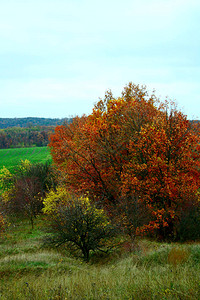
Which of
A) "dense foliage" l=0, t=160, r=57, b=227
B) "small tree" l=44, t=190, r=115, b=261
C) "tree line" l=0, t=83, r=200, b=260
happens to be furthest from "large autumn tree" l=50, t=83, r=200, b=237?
"dense foliage" l=0, t=160, r=57, b=227

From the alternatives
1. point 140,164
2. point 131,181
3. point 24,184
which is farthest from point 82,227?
point 24,184

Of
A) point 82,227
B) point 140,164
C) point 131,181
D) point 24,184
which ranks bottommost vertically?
point 24,184

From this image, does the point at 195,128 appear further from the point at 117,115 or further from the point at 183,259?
the point at 183,259

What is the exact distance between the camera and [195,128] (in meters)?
23.6

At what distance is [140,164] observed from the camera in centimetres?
2114

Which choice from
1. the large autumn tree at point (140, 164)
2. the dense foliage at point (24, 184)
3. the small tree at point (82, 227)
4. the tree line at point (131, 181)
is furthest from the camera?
the dense foliage at point (24, 184)

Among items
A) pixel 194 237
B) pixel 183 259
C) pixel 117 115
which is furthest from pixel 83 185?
pixel 183 259

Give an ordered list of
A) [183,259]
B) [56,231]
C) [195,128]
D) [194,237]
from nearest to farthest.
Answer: [183,259] → [56,231] → [194,237] → [195,128]

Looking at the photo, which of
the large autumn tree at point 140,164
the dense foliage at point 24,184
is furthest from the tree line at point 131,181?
the dense foliage at point 24,184

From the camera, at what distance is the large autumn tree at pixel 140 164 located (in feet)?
62.5

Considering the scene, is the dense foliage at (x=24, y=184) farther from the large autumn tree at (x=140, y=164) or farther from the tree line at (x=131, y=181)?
the large autumn tree at (x=140, y=164)

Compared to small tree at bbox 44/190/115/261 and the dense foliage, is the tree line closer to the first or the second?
small tree at bbox 44/190/115/261

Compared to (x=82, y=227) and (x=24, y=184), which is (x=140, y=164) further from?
(x=24, y=184)

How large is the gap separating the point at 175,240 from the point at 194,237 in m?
1.43
